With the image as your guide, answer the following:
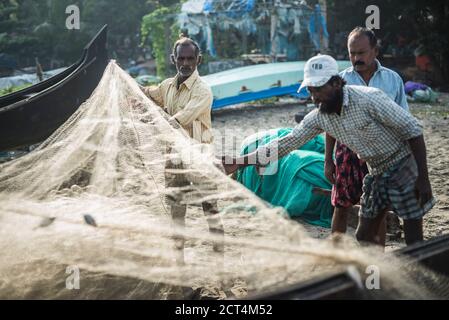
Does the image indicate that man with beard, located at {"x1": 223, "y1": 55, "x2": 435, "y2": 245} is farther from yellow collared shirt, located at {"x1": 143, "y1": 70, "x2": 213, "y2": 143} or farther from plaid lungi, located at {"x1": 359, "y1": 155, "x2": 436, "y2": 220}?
yellow collared shirt, located at {"x1": 143, "y1": 70, "x2": 213, "y2": 143}

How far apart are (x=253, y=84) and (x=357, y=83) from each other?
9.00 metres

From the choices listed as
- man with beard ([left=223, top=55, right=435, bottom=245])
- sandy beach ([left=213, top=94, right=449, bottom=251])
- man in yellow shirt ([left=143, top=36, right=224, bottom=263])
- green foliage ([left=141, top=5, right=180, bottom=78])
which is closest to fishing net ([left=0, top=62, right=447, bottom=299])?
man in yellow shirt ([left=143, top=36, right=224, bottom=263])

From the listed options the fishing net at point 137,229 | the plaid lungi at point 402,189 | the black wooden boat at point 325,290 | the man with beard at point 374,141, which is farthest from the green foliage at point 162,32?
the black wooden boat at point 325,290

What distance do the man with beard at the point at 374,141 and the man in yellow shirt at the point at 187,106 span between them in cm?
58

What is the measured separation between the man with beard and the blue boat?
9.06m

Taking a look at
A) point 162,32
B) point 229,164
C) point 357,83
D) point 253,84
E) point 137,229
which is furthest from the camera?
point 162,32

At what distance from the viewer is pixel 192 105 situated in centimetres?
339

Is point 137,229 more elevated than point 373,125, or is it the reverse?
point 373,125

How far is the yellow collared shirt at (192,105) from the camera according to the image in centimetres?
338

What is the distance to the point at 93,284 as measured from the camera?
280 centimetres

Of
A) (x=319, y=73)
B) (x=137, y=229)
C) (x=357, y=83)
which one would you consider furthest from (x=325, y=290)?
(x=357, y=83)

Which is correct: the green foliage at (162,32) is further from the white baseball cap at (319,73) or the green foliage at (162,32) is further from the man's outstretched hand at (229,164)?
the white baseball cap at (319,73)

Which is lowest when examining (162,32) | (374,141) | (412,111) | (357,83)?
(412,111)

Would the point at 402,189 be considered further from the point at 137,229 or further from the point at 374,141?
the point at 137,229
